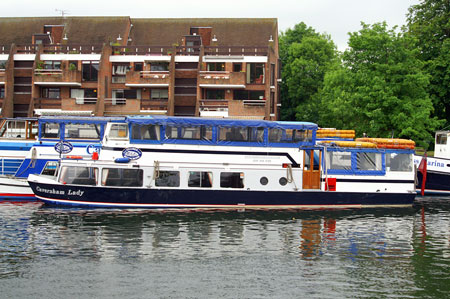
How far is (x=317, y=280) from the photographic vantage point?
2291cm

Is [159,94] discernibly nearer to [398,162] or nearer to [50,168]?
[50,168]

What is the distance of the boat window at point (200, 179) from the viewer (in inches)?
1492

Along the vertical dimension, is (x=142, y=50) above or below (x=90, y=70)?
above

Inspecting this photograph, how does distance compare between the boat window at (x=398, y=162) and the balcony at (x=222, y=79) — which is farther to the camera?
the balcony at (x=222, y=79)

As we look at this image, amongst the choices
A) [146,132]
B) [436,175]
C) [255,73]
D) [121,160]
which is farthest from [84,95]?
[436,175]

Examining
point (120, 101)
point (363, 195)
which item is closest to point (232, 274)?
point (363, 195)

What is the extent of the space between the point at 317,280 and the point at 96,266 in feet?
28.5

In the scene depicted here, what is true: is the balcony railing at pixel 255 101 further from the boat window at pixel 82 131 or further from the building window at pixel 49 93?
the boat window at pixel 82 131

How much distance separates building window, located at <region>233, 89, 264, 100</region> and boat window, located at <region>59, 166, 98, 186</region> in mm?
36569

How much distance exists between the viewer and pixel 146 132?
125 feet

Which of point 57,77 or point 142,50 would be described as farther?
point 142,50

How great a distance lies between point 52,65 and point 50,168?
34.9 metres

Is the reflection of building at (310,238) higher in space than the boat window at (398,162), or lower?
lower

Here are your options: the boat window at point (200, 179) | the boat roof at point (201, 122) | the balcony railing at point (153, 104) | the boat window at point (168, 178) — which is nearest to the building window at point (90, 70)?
the balcony railing at point (153, 104)
